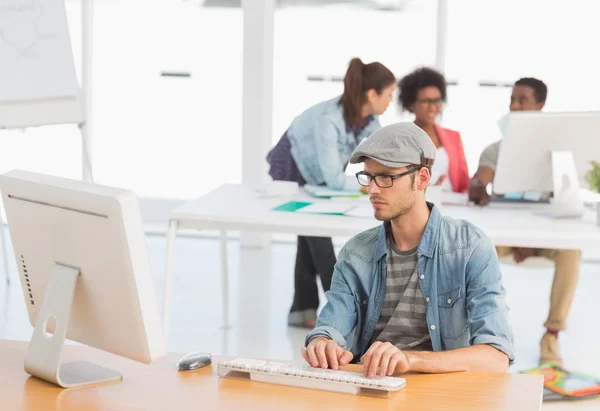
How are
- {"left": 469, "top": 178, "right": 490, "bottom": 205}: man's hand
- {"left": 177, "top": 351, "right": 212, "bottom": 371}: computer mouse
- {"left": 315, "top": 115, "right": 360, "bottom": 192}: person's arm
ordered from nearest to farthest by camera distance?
{"left": 177, "top": 351, "right": 212, "bottom": 371}: computer mouse, {"left": 469, "top": 178, "right": 490, "bottom": 205}: man's hand, {"left": 315, "top": 115, "right": 360, "bottom": 192}: person's arm

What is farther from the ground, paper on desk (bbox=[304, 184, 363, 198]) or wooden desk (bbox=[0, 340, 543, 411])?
paper on desk (bbox=[304, 184, 363, 198])

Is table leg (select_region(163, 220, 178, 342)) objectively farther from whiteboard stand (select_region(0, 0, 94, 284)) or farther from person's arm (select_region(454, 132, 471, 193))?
whiteboard stand (select_region(0, 0, 94, 284))

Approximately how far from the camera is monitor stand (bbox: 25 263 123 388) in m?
2.21

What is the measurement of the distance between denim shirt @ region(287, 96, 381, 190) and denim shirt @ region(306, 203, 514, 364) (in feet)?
6.65

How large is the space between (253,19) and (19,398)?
4.81 meters

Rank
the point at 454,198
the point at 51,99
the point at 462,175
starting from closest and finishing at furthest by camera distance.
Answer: the point at 454,198 → the point at 462,175 → the point at 51,99

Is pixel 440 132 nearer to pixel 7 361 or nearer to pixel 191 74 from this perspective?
pixel 191 74

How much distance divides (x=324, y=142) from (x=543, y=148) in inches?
41.7

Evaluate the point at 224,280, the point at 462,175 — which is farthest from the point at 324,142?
the point at 224,280

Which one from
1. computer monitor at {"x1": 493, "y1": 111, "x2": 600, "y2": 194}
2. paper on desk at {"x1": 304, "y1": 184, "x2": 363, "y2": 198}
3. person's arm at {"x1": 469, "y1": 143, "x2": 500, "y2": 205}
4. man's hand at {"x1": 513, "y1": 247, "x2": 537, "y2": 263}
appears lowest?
man's hand at {"x1": 513, "y1": 247, "x2": 537, "y2": 263}

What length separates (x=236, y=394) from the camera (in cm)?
217

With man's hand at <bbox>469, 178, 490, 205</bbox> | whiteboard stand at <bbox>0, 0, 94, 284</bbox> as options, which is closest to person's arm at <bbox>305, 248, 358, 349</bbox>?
man's hand at <bbox>469, 178, 490, 205</bbox>

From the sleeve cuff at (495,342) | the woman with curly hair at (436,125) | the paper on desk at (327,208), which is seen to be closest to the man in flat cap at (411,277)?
the sleeve cuff at (495,342)

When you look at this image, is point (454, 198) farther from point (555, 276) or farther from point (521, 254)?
point (555, 276)
